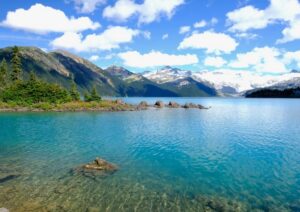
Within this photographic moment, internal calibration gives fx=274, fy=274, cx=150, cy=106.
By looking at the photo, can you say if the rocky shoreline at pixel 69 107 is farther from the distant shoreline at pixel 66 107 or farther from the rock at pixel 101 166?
the rock at pixel 101 166

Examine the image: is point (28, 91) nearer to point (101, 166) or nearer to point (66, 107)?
point (66, 107)

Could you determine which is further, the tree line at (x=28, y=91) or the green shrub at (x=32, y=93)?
the tree line at (x=28, y=91)

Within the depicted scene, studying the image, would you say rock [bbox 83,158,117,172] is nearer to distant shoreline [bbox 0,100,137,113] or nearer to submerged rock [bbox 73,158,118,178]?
submerged rock [bbox 73,158,118,178]

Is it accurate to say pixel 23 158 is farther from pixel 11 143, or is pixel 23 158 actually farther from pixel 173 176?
pixel 173 176

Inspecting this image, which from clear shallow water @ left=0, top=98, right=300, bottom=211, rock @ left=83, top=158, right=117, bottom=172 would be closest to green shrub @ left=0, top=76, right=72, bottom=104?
clear shallow water @ left=0, top=98, right=300, bottom=211

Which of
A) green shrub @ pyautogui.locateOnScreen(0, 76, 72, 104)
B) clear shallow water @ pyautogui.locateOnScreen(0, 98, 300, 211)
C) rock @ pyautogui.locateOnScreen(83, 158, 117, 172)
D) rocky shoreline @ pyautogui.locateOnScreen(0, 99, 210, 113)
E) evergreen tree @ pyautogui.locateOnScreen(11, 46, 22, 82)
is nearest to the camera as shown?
clear shallow water @ pyautogui.locateOnScreen(0, 98, 300, 211)

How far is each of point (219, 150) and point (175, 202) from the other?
27.7 m

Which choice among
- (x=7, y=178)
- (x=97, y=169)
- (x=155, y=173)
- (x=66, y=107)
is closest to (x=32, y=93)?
(x=66, y=107)

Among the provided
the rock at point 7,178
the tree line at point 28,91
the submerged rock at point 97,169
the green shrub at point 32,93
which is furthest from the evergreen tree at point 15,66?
the submerged rock at point 97,169

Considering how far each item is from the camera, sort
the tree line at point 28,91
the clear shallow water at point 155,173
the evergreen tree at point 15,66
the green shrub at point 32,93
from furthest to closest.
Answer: the evergreen tree at point 15,66, the tree line at point 28,91, the green shrub at point 32,93, the clear shallow water at point 155,173

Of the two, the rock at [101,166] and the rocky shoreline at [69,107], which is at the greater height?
the rocky shoreline at [69,107]

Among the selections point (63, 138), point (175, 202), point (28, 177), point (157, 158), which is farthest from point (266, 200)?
point (63, 138)

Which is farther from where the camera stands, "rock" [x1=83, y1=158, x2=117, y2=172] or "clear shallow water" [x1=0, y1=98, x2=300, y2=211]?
"rock" [x1=83, y1=158, x2=117, y2=172]

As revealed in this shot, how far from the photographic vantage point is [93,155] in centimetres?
5034
